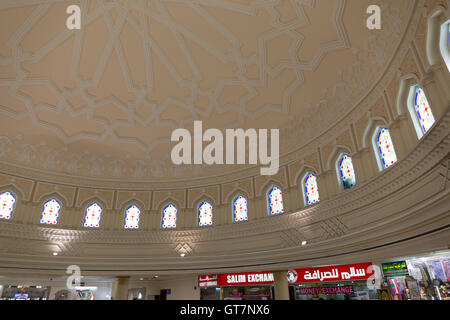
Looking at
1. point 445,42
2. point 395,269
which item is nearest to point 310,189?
point 395,269

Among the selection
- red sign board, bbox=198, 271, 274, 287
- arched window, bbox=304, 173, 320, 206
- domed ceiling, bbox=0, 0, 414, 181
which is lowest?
red sign board, bbox=198, 271, 274, 287

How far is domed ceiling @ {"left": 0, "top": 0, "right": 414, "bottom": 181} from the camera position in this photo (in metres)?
14.3

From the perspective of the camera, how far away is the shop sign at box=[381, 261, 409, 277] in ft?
34.0

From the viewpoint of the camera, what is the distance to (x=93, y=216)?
62.0ft

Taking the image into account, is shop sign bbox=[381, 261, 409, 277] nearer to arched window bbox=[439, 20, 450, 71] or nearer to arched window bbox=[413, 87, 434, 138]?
arched window bbox=[413, 87, 434, 138]

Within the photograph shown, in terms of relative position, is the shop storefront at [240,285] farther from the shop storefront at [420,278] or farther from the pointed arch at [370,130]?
the pointed arch at [370,130]

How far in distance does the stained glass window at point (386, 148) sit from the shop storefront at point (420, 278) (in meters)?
3.47

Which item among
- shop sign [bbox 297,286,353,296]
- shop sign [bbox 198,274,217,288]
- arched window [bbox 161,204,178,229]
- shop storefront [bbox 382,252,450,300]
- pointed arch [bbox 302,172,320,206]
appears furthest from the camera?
arched window [bbox 161,204,178,229]

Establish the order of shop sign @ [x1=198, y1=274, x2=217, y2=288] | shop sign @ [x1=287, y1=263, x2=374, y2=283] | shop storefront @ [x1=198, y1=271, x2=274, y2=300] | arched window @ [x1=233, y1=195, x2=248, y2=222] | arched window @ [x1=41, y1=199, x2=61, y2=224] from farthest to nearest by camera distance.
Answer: arched window @ [x1=41, y1=199, x2=61, y2=224], arched window @ [x1=233, y1=195, x2=248, y2=222], shop sign @ [x1=198, y1=274, x2=217, y2=288], shop storefront @ [x1=198, y1=271, x2=274, y2=300], shop sign @ [x1=287, y1=263, x2=374, y2=283]

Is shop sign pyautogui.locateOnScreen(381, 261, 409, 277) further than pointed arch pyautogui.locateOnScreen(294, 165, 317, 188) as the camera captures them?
No

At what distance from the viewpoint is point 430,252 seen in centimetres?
904

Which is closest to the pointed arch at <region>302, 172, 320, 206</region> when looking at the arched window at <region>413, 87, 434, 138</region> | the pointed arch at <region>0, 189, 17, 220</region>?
the arched window at <region>413, 87, 434, 138</region>

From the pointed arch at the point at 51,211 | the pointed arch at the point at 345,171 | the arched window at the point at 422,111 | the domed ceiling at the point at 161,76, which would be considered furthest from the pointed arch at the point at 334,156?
the pointed arch at the point at 51,211

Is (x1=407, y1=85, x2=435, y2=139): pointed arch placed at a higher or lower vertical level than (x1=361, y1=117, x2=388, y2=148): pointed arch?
lower
